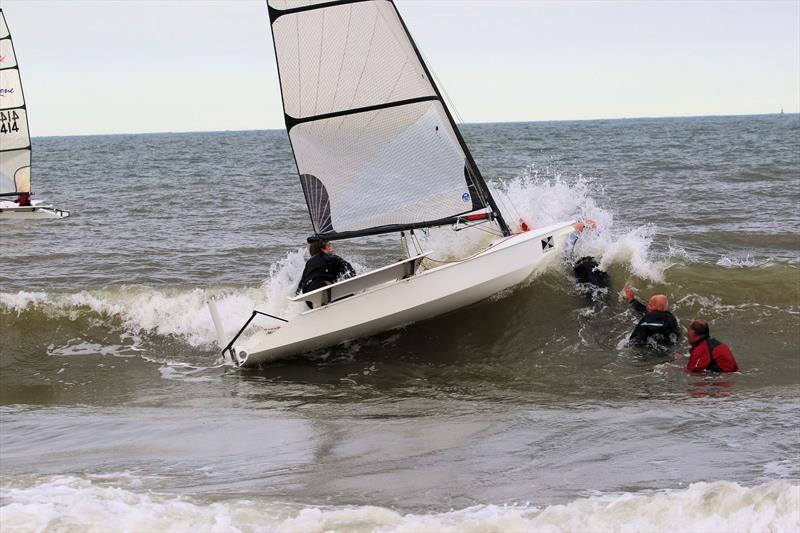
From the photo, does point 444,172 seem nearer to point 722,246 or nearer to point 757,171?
point 722,246

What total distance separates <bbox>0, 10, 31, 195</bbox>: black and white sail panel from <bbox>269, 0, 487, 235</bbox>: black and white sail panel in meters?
19.0

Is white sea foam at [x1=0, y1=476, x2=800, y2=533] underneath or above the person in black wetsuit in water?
underneath

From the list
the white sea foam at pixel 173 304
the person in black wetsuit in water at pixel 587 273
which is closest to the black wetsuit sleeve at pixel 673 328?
the person in black wetsuit in water at pixel 587 273

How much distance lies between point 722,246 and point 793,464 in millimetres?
10343

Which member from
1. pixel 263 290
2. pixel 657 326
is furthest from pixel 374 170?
Result: pixel 263 290

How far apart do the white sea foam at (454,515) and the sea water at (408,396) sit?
0.05 ft

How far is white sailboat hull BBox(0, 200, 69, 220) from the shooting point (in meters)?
23.5

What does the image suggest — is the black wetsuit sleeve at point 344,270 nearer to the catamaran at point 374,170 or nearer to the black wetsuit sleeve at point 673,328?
the catamaran at point 374,170

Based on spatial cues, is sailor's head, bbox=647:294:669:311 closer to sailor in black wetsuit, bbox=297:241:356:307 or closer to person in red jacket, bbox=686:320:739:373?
person in red jacket, bbox=686:320:739:373

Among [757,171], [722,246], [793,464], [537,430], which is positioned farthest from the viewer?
[757,171]

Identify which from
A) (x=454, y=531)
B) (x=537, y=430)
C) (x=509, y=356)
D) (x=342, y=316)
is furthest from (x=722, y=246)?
(x=454, y=531)

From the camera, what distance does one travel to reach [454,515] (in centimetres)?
509

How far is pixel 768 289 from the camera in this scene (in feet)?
39.2

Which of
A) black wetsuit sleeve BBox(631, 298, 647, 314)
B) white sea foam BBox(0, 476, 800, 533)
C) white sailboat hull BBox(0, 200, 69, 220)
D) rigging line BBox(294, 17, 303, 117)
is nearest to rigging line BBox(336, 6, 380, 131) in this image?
rigging line BBox(294, 17, 303, 117)
